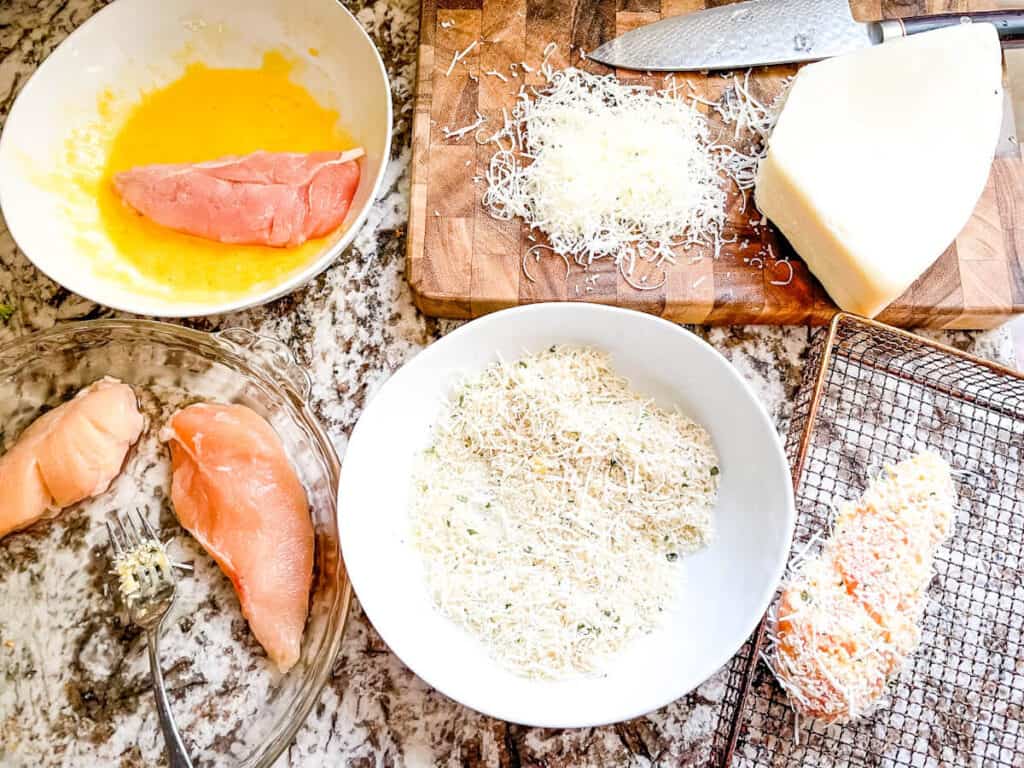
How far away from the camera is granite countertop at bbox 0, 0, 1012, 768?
4.69ft

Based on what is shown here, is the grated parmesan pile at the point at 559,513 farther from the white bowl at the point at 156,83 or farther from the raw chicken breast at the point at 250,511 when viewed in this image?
the white bowl at the point at 156,83

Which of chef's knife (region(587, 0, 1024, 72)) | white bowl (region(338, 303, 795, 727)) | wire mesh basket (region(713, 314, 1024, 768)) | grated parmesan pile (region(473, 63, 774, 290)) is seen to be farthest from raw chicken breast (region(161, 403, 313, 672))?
chef's knife (region(587, 0, 1024, 72))

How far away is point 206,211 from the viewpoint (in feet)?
5.10

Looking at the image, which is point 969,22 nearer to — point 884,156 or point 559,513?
point 884,156

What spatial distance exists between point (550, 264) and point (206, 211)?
0.61 m

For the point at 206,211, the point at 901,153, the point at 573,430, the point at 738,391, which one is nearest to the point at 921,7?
the point at 901,153

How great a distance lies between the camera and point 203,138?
1.64 meters

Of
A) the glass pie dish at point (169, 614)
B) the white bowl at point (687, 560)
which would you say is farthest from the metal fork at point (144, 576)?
the white bowl at point (687, 560)

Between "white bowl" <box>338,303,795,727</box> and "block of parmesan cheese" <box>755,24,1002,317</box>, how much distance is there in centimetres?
28

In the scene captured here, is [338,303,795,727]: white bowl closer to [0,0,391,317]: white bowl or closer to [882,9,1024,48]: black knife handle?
[0,0,391,317]: white bowl

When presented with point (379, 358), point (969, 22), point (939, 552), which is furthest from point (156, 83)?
point (939, 552)

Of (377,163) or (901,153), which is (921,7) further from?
(377,163)

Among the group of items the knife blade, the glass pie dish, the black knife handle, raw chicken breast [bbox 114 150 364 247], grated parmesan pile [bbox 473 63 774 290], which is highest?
the black knife handle

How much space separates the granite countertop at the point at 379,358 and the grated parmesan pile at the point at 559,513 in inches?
6.4
